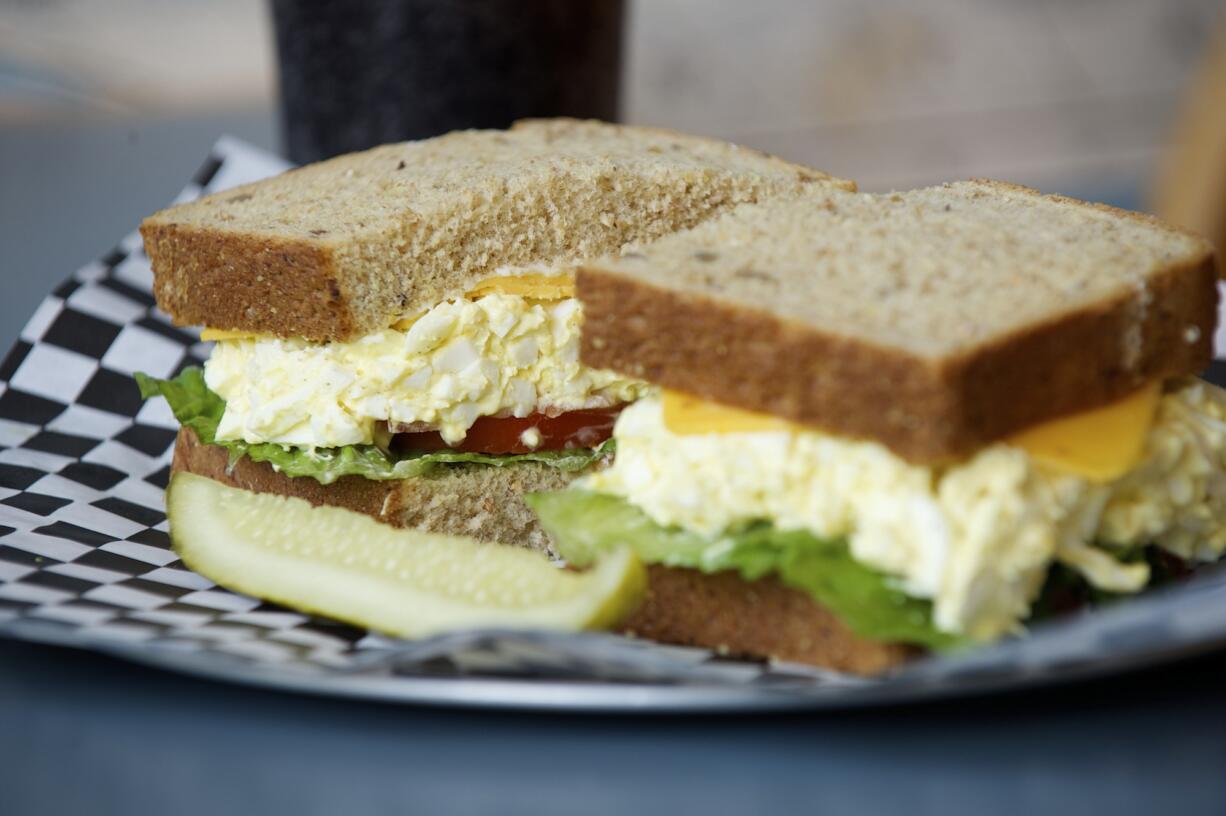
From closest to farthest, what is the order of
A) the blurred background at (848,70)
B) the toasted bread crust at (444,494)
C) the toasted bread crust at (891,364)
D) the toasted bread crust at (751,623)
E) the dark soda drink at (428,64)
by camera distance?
the toasted bread crust at (891,364)
the toasted bread crust at (751,623)
the toasted bread crust at (444,494)
the dark soda drink at (428,64)
the blurred background at (848,70)

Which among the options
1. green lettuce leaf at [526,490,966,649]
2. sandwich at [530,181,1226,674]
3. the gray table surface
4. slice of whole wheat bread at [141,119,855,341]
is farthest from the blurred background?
the gray table surface

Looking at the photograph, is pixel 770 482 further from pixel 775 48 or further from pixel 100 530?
pixel 775 48

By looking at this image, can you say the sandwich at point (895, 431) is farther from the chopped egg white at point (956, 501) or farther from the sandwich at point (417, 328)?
the sandwich at point (417, 328)

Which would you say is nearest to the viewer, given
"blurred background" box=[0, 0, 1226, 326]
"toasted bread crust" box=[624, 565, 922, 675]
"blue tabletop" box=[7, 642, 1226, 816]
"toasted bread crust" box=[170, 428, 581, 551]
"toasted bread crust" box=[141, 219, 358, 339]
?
"blue tabletop" box=[7, 642, 1226, 816]

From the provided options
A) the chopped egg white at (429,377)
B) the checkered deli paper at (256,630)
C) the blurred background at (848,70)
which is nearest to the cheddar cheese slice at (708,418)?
the checkered deli paper at (256,630)

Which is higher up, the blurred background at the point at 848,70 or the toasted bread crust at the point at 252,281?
the blurred background at the point at 848,70

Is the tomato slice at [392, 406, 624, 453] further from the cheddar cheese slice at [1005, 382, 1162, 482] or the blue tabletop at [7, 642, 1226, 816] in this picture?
the cheddar cheese slice at [1005, 382, 1162, 482]

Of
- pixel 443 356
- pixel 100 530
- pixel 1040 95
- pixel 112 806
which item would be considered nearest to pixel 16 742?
pixel 112 806

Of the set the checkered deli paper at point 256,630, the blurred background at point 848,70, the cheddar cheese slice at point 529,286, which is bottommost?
the checkered deli paper at point 256,630
